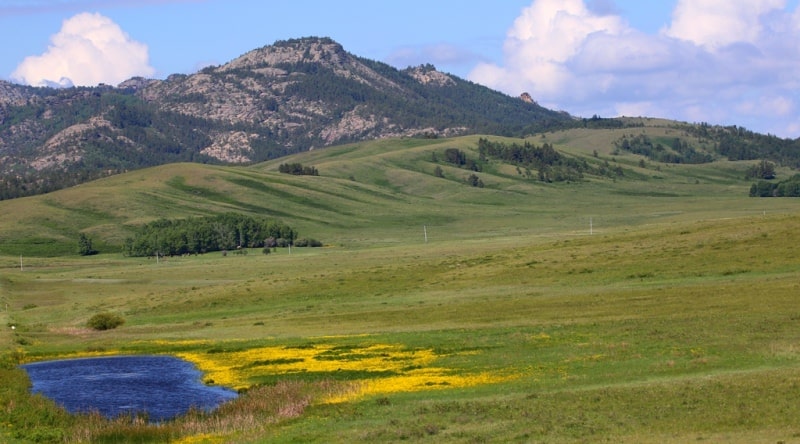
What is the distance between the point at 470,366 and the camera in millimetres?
51031

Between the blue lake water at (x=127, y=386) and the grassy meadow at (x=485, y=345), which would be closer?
the grassy meadow at (x=485, y=345)

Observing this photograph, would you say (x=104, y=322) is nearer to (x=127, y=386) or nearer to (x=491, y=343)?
(x=127, y=386)

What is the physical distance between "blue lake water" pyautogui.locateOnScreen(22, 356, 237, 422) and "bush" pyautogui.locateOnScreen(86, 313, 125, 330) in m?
20.3

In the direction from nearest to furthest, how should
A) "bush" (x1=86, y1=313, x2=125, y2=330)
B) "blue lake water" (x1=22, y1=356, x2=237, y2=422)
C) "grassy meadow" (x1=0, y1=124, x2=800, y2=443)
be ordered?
1. "grassy meadow" (x1=0, y1=124, x2=800, y2=443)
2. "blue lake water" (x1=22, y1=356, x2=237, y2=422)
3. "bush" (x1=86, y1=313, x2=125, y2=330)

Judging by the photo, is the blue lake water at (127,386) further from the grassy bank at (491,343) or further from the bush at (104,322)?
the bush at (104,322)

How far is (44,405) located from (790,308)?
137ft

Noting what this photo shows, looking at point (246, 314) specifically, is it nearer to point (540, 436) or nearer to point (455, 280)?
point (455, 280)

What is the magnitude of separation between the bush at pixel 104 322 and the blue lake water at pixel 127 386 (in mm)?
20297

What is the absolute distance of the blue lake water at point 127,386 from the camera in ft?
161

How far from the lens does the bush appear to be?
8812 cm

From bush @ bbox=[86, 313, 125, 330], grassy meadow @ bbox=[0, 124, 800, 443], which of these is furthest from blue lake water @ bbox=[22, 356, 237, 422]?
bush @ bbox=[86, 313, 125, 330]

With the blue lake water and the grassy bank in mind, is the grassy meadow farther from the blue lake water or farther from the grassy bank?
the blue lake water

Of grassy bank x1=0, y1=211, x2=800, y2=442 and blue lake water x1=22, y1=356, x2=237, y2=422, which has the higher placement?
grassy bank x1=0, y1=211, x2=800, y2=442

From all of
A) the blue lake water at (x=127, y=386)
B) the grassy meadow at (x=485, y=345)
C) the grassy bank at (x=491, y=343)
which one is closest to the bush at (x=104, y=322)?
the grassy meadow at (x=485, y=345)
